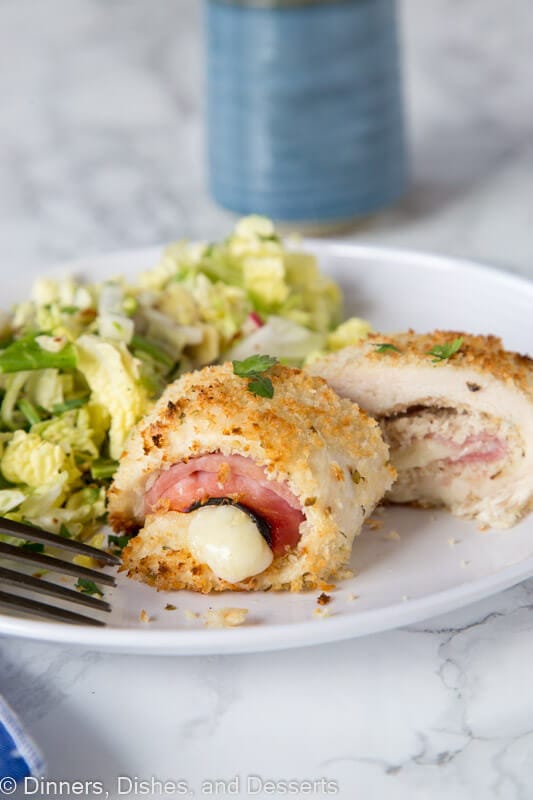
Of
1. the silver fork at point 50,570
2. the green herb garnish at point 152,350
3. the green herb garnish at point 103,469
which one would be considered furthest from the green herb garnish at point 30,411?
the silver fork at point 50,570

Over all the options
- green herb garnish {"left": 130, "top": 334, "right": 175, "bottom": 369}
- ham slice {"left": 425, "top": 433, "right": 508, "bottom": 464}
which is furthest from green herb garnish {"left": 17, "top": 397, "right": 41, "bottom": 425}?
ham slice {"left": 425, "top": 433, "right": 508, "bottom": 464}

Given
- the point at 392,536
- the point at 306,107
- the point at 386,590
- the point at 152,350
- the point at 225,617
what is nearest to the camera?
the point at 225,617

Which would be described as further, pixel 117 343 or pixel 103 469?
pixel 117 343

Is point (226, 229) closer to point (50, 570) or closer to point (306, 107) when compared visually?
point (306, 107)

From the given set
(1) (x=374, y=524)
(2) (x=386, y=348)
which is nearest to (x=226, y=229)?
(2) (x=386, y=348)

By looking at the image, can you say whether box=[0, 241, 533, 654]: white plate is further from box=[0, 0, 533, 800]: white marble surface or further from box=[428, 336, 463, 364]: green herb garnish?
box=[428, 336, 463, 364]: green herb garnish

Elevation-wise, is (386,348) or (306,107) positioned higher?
(306,107)
